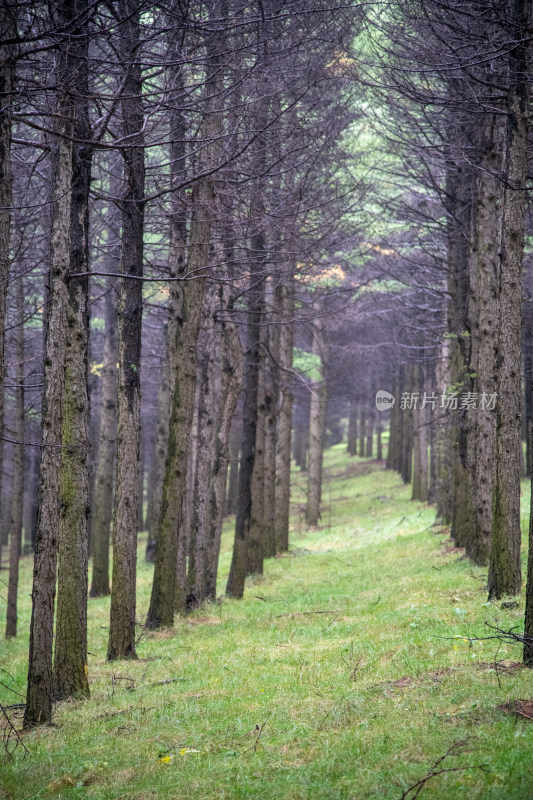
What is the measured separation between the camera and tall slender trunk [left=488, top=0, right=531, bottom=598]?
8828 mm

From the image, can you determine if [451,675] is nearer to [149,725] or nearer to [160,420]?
[149,725]

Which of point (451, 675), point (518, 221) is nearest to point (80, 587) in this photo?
point (451, 675)

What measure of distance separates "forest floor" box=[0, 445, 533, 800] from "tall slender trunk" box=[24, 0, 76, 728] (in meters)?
0.50

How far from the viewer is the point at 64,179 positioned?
22.8 feet

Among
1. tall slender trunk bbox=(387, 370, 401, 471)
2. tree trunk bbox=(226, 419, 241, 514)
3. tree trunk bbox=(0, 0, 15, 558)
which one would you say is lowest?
tree trunk bbox=(226, 419, 241, 514)

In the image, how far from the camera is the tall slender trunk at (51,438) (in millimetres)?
6473

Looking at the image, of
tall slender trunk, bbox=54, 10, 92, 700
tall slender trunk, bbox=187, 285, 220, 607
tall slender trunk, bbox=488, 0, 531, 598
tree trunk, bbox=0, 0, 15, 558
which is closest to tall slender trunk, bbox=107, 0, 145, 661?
tall slender trunk, bbox=54, 10, 92, 700

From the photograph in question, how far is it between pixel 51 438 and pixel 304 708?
3.33m

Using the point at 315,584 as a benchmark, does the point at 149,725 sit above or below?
Result: above

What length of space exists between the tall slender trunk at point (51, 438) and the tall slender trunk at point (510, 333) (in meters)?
5.04

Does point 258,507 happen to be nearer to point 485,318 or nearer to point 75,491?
point 485,318

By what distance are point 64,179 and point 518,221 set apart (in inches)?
215

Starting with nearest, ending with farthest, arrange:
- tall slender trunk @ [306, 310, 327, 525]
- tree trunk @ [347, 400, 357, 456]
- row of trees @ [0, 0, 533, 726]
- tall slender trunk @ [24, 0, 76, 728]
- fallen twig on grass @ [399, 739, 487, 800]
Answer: fallen twig on grass @ [399, 739, 487, 800]
tall slender trunk @ [24, 0, 76, 728]
row of trees @ [0, 0, 533, 726]
tall slender trunk @ [306, 310, 327, 525]
tree trunk @ [347, 400, 357, 456]

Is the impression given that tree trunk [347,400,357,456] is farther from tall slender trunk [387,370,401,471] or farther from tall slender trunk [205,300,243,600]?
tall slender trunk [205,300,243,600]
